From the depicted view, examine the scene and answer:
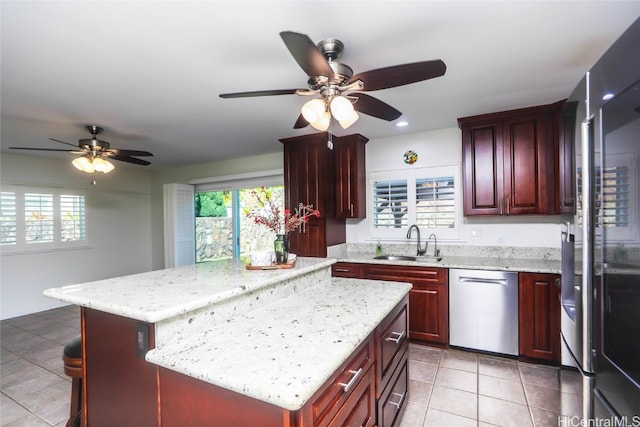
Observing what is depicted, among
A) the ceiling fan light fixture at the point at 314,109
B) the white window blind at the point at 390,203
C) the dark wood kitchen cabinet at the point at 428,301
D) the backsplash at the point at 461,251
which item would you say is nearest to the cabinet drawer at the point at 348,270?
the backsplash at the point at 461,251

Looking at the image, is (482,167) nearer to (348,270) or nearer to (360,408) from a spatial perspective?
(348,270)

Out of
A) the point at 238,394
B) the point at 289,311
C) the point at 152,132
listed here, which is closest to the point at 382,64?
the point at 289,311

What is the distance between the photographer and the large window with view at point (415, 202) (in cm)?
359

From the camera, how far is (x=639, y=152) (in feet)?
2.62

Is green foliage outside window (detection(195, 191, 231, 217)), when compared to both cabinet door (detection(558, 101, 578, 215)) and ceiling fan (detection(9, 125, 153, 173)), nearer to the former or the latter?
ceiling fan (detection(9, 125, 153, 173))

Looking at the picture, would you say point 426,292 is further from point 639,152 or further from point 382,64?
point 639,152

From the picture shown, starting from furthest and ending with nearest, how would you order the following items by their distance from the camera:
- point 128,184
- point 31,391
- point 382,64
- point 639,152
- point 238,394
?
1. point 128,184
2. point 31,391
3. point 382,64
4. point 238,394
5. point 639,152

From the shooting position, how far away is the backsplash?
10.4ft

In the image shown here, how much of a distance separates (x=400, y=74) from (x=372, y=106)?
1.40ft

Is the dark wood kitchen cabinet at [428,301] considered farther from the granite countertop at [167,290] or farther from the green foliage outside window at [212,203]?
the green foliage outside window at [212,203]

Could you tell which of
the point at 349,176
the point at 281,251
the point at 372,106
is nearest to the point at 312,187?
the point at 349,176

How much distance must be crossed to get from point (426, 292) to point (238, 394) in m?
2.57

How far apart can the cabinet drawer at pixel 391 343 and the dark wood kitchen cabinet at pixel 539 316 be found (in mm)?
1403

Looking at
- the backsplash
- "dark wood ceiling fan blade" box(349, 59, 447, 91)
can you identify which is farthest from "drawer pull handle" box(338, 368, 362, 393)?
the backsplash
